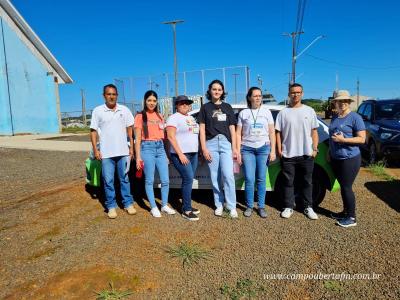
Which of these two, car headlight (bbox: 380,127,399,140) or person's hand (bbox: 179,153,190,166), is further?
car headlight (bbox: 380,127,399,140)

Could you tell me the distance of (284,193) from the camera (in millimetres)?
4535

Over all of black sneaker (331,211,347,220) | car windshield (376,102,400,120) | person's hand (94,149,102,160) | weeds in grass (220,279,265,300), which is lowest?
weeds in grass (220,279,265,300)

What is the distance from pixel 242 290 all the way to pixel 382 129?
675 cm

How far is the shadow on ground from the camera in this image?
17.0ft

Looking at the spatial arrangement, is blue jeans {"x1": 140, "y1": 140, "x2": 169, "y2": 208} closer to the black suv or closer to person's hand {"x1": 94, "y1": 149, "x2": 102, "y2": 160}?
person's hand {"x1": 94, "y1": 149, "x2": 102, "y2": 160}

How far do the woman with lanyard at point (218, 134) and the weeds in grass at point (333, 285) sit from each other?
1725 mm

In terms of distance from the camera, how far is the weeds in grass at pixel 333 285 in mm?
2836


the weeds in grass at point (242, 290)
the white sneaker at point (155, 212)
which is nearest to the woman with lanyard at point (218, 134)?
the white sneaker at point (155, 212)

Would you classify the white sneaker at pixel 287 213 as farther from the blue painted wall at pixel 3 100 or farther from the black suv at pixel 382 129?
the blue painted wall at pixel 3 100

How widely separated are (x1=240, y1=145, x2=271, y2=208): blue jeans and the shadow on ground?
2058 mm

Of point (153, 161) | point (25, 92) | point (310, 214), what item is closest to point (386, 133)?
point (310, 214)

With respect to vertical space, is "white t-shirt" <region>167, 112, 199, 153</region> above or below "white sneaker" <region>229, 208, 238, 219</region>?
above

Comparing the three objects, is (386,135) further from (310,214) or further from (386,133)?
(310,214)

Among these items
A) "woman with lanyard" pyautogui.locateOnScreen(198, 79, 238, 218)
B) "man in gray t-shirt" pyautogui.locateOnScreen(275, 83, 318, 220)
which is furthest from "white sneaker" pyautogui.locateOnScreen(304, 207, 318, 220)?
"woman with lanyard" pyautogui.locateOnScreen(198, 79, 238, 218)
